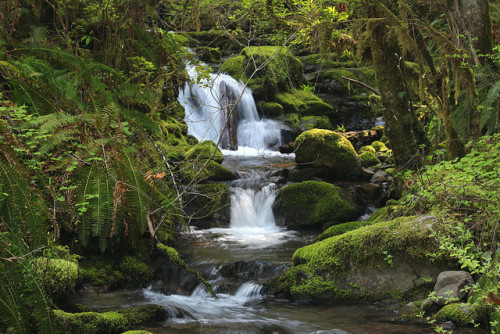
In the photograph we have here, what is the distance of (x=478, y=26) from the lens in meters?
7.04

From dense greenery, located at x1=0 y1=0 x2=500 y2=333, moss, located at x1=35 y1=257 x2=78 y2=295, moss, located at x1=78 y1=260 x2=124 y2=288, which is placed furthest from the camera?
moss, located at x1=78 y1=260 x2=124 y2=288

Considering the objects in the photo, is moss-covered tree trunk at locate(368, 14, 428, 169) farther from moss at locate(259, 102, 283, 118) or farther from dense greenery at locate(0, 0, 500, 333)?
moss at locate(259, 102, 283, 118)

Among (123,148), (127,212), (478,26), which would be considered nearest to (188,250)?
(127,212)

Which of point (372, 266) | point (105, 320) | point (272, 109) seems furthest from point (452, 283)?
point (272, 109)

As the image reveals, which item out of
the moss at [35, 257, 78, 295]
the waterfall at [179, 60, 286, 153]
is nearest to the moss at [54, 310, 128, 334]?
the moss at [35, 257, 78, 295]

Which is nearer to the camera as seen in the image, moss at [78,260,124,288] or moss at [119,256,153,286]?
moss at [78,260,124,288]

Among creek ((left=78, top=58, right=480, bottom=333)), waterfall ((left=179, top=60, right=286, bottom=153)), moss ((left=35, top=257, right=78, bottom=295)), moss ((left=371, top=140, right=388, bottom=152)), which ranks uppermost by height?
waterfall ((left=179, top=60, right=286, bottom=153))

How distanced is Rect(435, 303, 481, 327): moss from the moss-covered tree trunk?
322cm

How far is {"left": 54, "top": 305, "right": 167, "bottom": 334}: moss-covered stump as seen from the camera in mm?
3551

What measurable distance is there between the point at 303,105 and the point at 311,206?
10.5m

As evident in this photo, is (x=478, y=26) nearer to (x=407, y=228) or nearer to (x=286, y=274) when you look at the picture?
(x=407, y=228)

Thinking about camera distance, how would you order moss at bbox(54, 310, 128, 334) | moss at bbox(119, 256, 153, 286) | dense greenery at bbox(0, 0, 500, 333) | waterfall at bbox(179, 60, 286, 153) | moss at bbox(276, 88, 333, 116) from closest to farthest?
dense greenery at bbox(0, 0, 500, 333), moss at bbox(54, 310, 128, 334), moss at bbox(119, 256, 153, 286), waterfall at bbox(179, 60, 286, 153), moss at bbox(276, 88, 333, 116)

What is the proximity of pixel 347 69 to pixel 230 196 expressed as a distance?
45.3ft

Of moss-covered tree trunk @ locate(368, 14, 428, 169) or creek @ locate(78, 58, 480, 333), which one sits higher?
moss-covered tree trunk @ locate(368, 14, 428, 169)
